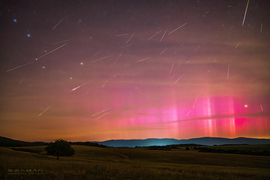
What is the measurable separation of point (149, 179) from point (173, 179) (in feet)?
5.99

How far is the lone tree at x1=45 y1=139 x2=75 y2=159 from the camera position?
45.4 metres

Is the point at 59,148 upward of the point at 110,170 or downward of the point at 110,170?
downward

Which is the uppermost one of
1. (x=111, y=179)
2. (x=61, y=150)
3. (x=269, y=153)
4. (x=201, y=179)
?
(x=111, y=179)

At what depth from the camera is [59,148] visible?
4578 cm

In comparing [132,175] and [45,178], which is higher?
[45,178]

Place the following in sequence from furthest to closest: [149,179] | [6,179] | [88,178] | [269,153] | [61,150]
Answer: [269,153], [61,150], [149,179], [88,178], [6,179]

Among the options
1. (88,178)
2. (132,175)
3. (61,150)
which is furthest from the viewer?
(61,150)

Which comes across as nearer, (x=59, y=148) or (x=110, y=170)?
(x=110, y=170)

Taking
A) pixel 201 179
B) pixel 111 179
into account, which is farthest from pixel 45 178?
pixel 201 179

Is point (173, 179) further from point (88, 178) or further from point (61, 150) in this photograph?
point (61, 150)

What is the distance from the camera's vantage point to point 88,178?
1057 cm

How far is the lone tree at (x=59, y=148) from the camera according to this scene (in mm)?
45375

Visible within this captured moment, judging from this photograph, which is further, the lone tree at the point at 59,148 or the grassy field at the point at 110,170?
the lone tree at the point at 59,148

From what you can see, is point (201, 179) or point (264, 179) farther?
point (264, 179)
